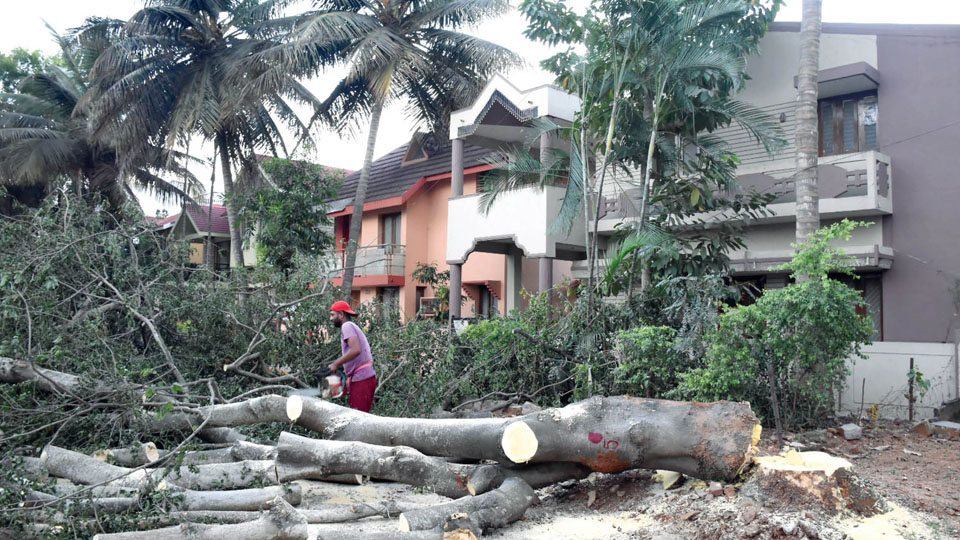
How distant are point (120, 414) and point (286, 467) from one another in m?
2.09

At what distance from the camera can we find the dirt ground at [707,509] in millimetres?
4809

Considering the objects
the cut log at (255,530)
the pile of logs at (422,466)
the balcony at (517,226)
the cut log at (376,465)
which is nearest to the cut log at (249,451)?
the pile of logs at (422,466)

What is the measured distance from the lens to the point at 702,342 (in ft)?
28.1

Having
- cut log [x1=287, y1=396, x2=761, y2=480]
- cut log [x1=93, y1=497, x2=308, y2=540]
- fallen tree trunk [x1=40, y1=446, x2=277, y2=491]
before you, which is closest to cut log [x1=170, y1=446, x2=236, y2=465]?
fallen tree trunk [x1=40, y1=446, x2=277, y2=491]

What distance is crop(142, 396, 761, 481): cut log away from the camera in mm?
5582

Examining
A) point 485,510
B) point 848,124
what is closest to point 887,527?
point 485,510

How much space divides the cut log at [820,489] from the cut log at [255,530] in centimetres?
327

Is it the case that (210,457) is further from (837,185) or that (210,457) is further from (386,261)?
(386,261)

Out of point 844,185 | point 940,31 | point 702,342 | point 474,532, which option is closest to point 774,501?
point 474,532

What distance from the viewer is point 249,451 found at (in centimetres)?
684

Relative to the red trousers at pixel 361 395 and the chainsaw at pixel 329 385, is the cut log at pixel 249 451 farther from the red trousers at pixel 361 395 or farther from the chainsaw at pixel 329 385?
the red trousers at pixel 361 395

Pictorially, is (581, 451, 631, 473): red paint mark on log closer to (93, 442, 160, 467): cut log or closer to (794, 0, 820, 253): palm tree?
(93, 442, 160, 467): cut log

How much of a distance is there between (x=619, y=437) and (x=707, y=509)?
859mm

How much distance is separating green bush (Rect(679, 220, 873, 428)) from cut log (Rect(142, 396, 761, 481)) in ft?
7.49
